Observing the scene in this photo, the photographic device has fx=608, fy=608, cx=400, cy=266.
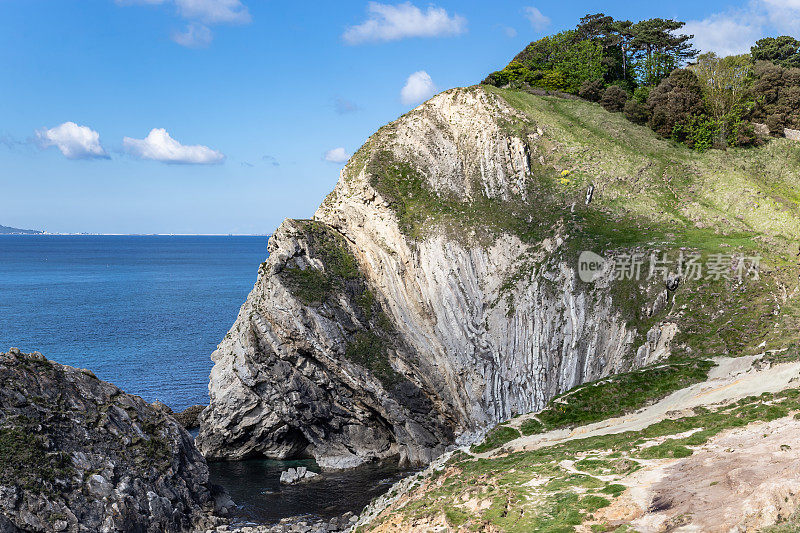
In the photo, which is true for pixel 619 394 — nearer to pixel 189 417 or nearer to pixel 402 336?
pixel 402 336

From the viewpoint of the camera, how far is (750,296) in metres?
54.0

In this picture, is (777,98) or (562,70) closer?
(777,98)

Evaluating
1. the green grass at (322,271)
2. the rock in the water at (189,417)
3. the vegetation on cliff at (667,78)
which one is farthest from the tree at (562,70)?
the rock in the water at (189,417)

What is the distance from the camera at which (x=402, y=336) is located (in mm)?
64812

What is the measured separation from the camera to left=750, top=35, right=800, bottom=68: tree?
104938mm

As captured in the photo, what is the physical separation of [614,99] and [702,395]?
194ft

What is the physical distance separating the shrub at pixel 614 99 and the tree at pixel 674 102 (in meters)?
4.27

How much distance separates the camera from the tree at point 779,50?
104938 mm

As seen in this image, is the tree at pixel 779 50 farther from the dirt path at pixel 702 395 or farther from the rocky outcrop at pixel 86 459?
the rocky outcrop at pixel 86 459

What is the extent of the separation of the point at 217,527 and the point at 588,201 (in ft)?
166

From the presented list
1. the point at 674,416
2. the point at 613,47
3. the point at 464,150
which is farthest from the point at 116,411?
the point at 613,47

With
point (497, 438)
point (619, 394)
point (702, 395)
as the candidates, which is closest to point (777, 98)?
point (619, 394)

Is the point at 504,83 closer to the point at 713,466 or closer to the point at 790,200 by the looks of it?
the point at 790,200

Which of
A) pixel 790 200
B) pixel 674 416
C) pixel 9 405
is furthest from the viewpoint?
pixel 790 200
